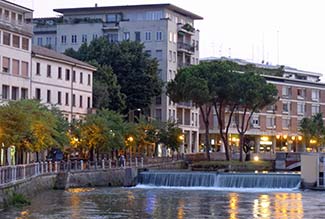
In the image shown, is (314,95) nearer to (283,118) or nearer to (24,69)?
(283,118)

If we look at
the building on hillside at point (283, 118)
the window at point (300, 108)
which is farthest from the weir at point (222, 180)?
the window at point (300, 108)

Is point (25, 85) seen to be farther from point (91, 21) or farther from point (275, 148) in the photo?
point (275, 148)

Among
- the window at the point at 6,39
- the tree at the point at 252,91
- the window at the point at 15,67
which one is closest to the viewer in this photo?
the window at the point at 6,39

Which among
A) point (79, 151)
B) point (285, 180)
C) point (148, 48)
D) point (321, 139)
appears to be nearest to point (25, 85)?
point (79, 151)

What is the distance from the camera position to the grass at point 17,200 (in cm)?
5804

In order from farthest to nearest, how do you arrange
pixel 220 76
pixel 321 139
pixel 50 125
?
pixel 321 139 < pixel 220 76 < pixel 50 125

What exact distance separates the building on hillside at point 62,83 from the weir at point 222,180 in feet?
46.2

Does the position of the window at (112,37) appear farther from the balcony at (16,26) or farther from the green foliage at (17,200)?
the green foliage at (17,200)

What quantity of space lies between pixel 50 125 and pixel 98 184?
12.1m

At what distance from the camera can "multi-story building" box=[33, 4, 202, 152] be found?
137250 millimetres

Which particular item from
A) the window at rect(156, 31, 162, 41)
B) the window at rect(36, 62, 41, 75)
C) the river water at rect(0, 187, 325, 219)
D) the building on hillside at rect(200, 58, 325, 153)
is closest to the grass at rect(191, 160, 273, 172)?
the window at rect(156, 31, 162, 41)

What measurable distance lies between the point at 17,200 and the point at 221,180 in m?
32.8

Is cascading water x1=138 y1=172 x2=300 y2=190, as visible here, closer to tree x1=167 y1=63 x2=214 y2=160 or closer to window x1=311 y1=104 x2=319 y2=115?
tree x1=167 y1=63 x2=214 y2=160

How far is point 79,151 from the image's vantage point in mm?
100812
